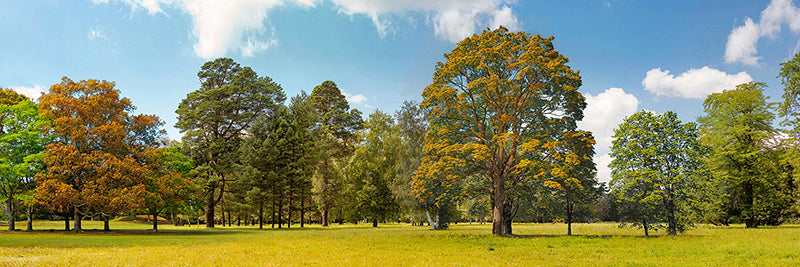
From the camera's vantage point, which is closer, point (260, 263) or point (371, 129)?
point (260, 263)

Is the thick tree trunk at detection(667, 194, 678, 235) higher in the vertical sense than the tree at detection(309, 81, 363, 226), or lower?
lower

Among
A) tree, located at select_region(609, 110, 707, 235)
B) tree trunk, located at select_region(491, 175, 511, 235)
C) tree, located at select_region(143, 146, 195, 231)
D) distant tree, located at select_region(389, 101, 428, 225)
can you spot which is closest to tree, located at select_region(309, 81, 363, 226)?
distant tree, located at select_region(389, 101, 428, 225)

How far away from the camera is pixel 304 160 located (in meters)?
51.9

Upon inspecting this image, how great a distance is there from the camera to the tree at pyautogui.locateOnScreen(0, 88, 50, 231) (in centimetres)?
3556

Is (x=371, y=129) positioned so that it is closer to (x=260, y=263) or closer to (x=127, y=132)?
(x=127, y=132)

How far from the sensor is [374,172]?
54094mm

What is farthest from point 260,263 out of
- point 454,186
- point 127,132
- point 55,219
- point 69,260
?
point 55,219

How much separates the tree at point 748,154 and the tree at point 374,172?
122ft

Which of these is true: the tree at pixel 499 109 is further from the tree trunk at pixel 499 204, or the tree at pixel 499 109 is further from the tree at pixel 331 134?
the tree at pixel 331 134

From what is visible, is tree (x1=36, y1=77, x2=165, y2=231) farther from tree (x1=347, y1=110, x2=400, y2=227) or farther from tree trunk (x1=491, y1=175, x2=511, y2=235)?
tree trunk (x1=491, y1=175, x2=511, y2=235)

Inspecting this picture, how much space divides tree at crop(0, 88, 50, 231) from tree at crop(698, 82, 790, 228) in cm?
6745

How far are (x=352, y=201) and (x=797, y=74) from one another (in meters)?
47.7

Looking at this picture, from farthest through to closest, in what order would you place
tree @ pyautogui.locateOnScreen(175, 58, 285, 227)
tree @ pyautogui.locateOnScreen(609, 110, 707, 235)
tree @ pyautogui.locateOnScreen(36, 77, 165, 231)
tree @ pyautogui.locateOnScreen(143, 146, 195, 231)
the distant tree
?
tree @ pyautogui.locateOnScreen(175, 58, 285, 227) < the distant tree < tree @ pyautogui.locateOnScreen(143, 146, 195, 231) < tree @ pyautogui.locateOnScreen(36, 77, 165, 231) < tree @ pyautogui.locateOnScreen(609, 110, 707, 235)

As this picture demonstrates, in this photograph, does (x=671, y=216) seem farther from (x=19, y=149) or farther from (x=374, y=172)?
Result: (x=19, y=149)
